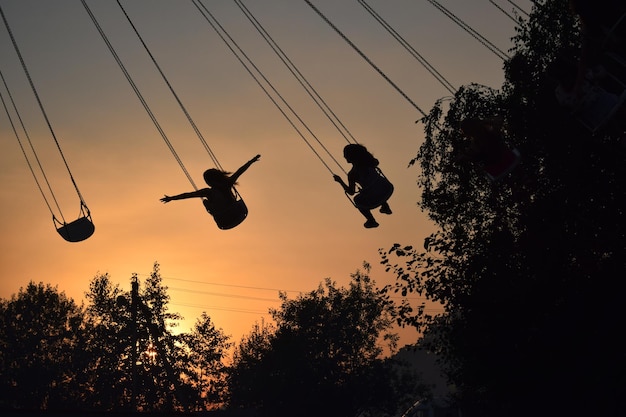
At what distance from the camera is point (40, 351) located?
54.9m

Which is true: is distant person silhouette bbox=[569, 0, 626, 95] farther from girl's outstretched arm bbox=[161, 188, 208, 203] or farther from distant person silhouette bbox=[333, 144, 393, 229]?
girl's outstretched arm bbox=[161, 188, 208, 203]

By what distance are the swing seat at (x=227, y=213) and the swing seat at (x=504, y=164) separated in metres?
4.25

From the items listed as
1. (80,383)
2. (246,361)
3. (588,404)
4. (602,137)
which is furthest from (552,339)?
(80,383)

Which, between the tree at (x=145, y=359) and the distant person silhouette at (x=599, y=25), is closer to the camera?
the distant person silhouette at (x=599, y=25)

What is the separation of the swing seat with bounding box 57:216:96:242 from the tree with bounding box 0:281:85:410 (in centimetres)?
4112

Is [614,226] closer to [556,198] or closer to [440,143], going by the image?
[556,198]

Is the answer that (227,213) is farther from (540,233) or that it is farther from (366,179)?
(540,233)

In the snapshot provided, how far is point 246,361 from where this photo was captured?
51312mm

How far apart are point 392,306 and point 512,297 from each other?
4.35 metres

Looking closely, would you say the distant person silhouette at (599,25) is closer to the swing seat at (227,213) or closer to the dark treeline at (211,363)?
the swing seat at (227,213)

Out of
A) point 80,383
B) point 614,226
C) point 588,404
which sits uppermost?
point 80,383

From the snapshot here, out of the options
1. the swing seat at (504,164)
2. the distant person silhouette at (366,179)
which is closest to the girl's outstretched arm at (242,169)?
the distant person silhouette at (366,179)

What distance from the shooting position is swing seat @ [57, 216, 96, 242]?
12406 millimetres

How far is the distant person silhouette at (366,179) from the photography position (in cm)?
1014
